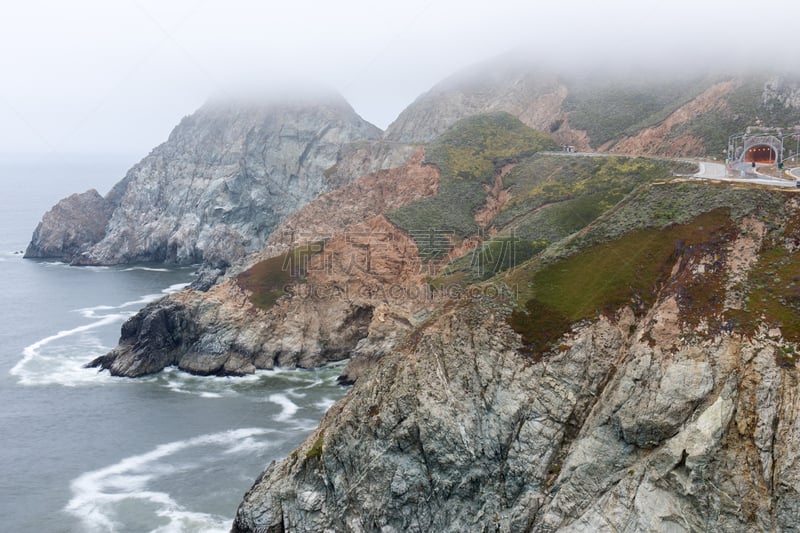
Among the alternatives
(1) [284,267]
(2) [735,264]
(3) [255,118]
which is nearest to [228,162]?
(3) [255,118]

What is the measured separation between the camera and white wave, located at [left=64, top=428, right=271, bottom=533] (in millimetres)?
39625

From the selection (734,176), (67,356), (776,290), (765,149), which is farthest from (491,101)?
(776,290)

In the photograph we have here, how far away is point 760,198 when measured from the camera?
3822cm

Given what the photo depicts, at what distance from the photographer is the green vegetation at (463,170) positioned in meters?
77.1

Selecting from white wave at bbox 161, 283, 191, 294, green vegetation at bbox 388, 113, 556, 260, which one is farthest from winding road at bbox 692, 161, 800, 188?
white wave at bbox 161, 283, 191, 294

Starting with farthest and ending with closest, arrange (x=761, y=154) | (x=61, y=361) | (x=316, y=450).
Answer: (x=61, y=361) < (x=761, y=154) < (x=316, y=450)

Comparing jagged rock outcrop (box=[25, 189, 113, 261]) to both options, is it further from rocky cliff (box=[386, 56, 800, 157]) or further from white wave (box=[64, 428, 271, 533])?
white wave (box=[64, 428, 271, 533])

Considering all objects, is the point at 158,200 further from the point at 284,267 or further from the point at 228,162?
the point at 284,267

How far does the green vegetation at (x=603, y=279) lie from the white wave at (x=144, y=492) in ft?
69.0

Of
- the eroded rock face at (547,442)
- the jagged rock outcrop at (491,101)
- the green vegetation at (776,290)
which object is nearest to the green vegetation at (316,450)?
the eroded rock face at (547,442)

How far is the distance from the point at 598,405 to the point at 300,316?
4330 centimetres

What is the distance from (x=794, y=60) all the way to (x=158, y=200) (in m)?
123

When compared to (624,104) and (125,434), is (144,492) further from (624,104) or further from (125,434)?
(624,104)

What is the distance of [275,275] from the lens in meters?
75.4
